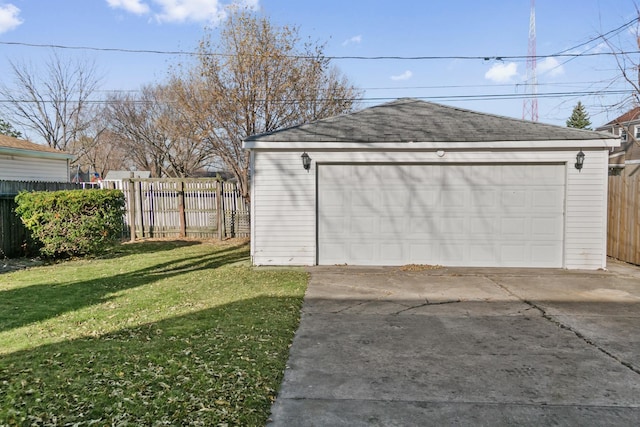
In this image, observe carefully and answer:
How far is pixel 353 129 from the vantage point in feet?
29.1

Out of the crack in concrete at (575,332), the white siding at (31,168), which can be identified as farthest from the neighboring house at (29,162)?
the crack in concrete at (575,332)

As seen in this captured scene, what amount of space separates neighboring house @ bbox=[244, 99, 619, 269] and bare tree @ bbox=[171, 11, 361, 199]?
218 inches

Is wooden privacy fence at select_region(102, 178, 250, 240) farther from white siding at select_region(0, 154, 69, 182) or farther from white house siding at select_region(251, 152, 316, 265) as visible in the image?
white house siding at select_region(251, 152, 316, 265)

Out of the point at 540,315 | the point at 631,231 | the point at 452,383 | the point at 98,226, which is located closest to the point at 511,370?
the point at 452,383

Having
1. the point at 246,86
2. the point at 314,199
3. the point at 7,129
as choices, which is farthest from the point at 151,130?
the point at 314,199

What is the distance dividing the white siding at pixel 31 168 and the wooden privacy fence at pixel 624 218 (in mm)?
16514

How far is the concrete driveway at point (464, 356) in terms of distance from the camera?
294cm

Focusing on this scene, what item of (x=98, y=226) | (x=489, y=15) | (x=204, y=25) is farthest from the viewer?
A: (x=204, y=25)

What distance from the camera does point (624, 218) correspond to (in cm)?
895

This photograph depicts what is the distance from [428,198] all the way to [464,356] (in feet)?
16.2

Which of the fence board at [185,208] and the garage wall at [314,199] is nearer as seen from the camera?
the garage wall at [314,199]

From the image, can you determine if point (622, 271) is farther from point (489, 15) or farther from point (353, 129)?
point (489, 15)

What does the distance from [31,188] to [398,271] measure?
917cm

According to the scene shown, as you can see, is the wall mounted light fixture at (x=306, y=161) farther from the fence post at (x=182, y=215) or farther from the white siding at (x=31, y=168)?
the white siding at (x=31, y=168)
